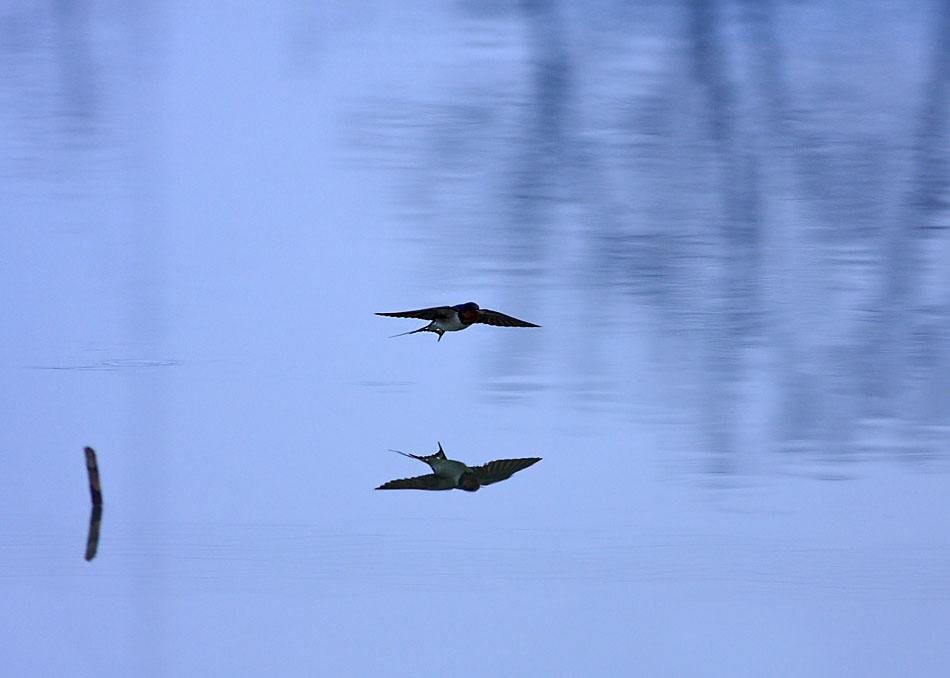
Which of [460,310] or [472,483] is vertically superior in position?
[460,310]

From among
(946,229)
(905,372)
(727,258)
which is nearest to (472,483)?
(905,372)

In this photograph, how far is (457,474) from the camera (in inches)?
174

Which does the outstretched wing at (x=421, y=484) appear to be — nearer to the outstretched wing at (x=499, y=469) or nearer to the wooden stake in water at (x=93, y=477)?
the outstretched wing at (x=499, y=469)

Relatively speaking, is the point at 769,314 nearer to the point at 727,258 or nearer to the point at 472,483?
the point at 727,258

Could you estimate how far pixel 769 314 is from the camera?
581 centimetres

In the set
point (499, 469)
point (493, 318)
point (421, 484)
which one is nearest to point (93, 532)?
point (421, 484)

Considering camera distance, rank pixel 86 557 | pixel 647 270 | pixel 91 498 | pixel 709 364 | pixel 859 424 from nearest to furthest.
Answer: pixel 86 557 < pixel 91 498 < pixel 859 424 < pixel 709 364 < pixel 647 270

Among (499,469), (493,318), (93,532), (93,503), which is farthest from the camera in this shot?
(493,318)

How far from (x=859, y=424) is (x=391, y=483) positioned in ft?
5.17

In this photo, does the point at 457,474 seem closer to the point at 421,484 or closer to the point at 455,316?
the point at 421,484

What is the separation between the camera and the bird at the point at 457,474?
14.3 ft

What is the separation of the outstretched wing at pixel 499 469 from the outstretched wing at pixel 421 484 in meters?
0.09

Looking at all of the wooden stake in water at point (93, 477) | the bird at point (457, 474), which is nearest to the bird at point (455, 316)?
the bird at point (457, 474)

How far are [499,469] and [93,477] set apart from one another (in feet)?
3.65
